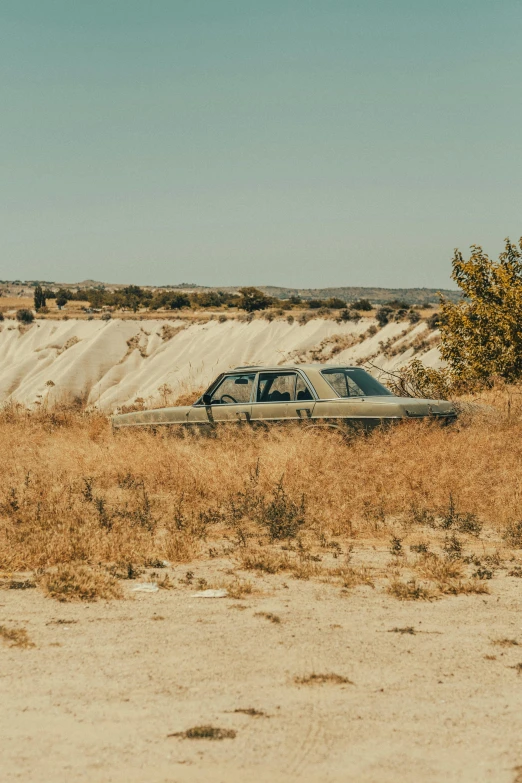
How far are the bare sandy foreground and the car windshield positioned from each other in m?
5.29

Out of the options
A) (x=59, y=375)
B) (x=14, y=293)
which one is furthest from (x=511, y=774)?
(x=14, y=293)

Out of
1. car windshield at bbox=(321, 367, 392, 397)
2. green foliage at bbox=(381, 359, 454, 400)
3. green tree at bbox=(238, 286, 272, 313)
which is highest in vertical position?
green tree at bbox=(238, 286, 272, 313)

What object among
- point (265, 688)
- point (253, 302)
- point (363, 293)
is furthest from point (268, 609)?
point (363, 293)

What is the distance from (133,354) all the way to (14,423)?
47.6m

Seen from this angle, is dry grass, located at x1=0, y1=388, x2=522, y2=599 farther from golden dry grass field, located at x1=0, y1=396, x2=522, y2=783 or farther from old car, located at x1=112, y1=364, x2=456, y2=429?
old car, located at x1=112, y1=364, x2=456, y2=429

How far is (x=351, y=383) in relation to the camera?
11180mm

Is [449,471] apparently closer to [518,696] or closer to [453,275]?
[518,696]

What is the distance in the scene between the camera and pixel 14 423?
15.0 metres

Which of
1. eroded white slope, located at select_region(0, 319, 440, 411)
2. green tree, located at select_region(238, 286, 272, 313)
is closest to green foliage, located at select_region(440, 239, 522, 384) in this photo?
eroded white slope, located at select_region(0, 319, 440, 411)

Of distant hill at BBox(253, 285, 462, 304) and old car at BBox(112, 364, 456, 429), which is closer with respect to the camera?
old car at BBox(112, 364, 456, 429)

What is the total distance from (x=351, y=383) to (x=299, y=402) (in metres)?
0.84

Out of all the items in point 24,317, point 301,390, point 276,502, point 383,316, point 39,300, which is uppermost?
point 39,300

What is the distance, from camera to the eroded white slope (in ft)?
170

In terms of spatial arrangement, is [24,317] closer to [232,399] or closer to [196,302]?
[196,302]
